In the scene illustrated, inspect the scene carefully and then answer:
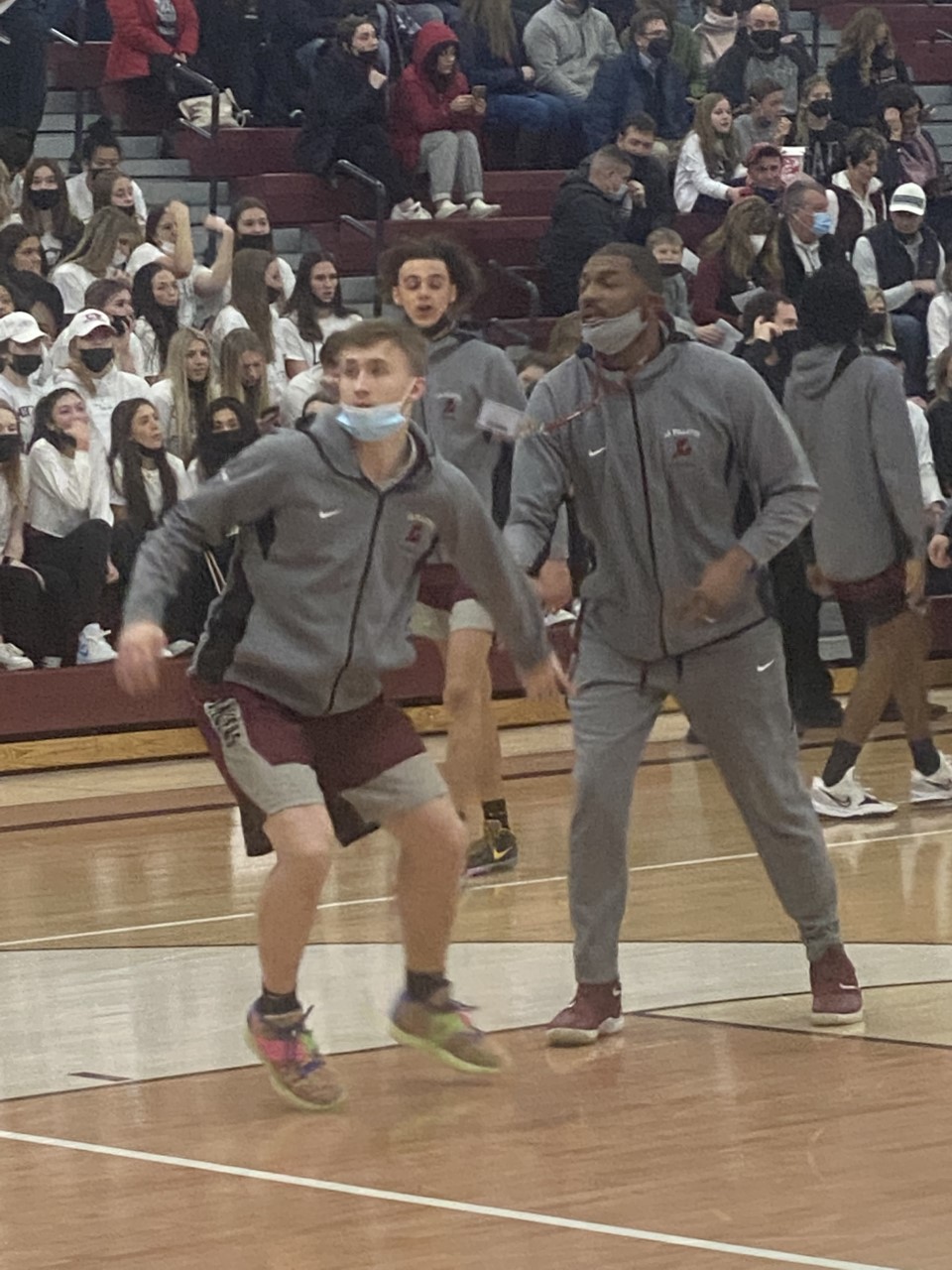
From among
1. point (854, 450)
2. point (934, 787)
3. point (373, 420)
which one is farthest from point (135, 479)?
point (373, 420)

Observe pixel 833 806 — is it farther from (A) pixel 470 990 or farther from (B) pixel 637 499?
(B) pixel 637 499

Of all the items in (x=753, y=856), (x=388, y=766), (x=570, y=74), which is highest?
(x=570, y=74)

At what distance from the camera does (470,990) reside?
7141 millimetres

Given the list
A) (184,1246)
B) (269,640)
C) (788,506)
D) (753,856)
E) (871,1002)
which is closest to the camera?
(184,1246)

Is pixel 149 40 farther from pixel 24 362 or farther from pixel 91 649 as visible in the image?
pixel 91 649

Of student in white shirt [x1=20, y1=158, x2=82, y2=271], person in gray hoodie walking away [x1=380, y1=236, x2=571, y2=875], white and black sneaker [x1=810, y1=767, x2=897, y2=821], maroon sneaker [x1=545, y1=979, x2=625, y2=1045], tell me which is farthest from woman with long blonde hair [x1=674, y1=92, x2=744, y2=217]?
maroon sneaker [x1=545, y1=979, x2=625, y2=1045]

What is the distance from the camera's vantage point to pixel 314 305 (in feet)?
48.3

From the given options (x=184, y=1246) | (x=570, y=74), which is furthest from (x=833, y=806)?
(x=570, y=74)

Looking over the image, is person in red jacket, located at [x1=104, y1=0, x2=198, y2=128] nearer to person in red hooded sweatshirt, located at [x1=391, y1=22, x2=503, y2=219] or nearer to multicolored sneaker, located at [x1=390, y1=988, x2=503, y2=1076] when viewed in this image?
person in red hooded sweatshirt, located at [x1=391, y1=22, x2=503, y2=219]

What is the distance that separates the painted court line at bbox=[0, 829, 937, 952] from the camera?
8227 millimetres

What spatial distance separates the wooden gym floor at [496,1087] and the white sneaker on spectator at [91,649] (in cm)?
253

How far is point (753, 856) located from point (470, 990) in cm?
239

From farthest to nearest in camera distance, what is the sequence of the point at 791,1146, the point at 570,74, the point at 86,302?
the point at 570,74
the point at 86,302
the point at 791,1146

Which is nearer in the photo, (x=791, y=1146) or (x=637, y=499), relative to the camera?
(x=791, y=1146)
